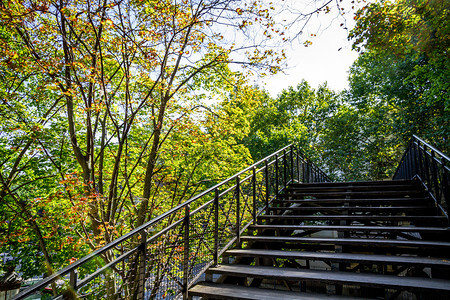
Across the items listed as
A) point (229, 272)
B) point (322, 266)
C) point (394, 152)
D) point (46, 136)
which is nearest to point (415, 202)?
point (229, 272)

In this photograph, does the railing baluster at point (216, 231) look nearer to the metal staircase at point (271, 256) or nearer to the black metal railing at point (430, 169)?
the metal staircase at point (271, 256)

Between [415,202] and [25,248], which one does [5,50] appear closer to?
[25,248]

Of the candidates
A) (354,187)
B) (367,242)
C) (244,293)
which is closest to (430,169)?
(354,187)

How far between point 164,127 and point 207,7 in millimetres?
3895

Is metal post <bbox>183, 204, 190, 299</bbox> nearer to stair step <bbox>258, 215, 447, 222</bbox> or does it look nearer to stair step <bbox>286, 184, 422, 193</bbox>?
stair step <bbox>258, 215, 447, 222</bbox>

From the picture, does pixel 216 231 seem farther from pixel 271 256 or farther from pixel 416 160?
pixel 416 160

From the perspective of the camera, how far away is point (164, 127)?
8609 millimetres

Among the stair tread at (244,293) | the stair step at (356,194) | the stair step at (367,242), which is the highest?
the stair step at (356,194)

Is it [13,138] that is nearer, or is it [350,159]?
[13,138]

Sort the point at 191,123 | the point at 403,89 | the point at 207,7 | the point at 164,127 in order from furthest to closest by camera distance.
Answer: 1. the point at 403,89
2. the point at 164,127
3. the point at 191,123
4. the point at 207,7

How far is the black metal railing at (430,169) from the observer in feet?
13.1

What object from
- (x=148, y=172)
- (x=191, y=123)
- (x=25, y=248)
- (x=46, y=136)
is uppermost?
(x=191, y=123)

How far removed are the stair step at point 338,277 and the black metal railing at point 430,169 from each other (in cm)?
173

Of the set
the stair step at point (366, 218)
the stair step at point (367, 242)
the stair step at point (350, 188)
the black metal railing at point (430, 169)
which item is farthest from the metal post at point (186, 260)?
the stair step at point (350, 188)
